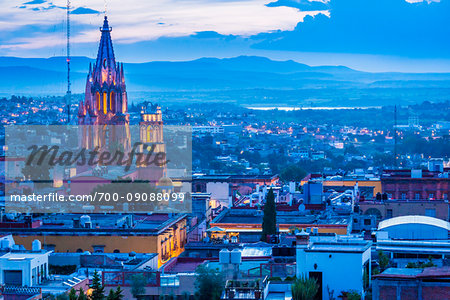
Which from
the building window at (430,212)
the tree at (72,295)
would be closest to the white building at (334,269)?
the tree at (72,295)

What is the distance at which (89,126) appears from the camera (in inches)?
3115

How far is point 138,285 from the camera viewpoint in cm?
2078

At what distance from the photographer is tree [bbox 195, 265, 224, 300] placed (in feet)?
64.5

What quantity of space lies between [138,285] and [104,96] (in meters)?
59.7

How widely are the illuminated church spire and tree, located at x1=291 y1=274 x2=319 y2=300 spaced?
6094cm

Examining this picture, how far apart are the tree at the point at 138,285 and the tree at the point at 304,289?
3354mm

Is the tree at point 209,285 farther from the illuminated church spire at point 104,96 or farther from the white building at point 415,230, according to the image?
the illuminated church spire at point 104,96

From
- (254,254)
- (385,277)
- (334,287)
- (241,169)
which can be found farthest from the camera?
(241,169)

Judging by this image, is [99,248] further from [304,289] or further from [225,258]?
[304,289]

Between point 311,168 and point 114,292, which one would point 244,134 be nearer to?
point 311,168

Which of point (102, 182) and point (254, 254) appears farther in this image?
point (102, 182)

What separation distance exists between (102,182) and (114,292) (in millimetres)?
25690

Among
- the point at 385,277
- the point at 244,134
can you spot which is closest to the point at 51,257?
the point at 385,277

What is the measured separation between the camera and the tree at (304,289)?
1834cm
